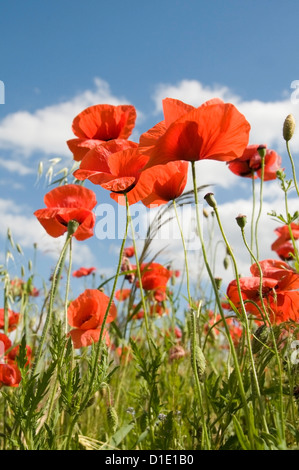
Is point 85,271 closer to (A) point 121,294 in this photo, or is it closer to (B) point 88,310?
(A) point 121,294

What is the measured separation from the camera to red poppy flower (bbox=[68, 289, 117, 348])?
139cm

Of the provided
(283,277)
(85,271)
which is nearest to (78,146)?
(283,277)

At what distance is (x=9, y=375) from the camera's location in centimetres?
167

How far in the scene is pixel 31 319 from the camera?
2.70 m

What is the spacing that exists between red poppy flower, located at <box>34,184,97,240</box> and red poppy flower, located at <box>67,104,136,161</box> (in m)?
0.14

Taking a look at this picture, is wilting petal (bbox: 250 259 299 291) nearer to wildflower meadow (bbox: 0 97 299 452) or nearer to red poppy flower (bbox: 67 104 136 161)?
wildflower meadow (bbox: 0 97 299 452)

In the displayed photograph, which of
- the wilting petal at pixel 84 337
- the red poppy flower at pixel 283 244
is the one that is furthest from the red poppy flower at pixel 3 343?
the red poppy flower at pixel 283 244

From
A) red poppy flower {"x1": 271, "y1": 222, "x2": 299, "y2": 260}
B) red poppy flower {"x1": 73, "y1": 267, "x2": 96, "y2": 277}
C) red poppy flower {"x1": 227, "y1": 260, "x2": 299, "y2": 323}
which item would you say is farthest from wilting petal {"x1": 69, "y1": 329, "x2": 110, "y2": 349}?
red poppy flower {"x1": 73, "y1": 267, "x2": 96, "y2": 277}

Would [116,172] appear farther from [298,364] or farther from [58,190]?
[298,364]

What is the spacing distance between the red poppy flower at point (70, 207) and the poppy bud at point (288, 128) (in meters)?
0.58

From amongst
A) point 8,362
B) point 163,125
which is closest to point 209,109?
point 163,125

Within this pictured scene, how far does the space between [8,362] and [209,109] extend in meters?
1.41
